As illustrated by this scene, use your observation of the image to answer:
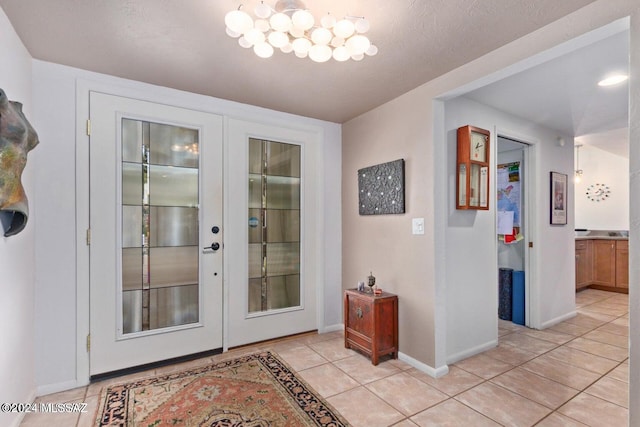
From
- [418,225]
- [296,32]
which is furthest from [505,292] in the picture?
[296,32]

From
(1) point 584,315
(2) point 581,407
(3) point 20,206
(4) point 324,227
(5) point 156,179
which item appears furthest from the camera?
(1) point 584,315

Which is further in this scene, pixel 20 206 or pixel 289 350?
pixel 289 350

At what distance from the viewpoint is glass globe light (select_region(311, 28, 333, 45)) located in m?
1.55

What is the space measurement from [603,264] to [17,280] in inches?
291

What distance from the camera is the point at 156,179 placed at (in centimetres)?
260

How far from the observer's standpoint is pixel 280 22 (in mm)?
1467

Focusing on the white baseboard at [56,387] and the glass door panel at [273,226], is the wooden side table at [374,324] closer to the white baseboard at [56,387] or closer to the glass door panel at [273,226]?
the glass door panel at [273,226]

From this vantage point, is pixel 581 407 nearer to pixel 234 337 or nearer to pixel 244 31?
pixel 234 337

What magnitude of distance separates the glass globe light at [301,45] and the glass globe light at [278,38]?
5 centimetres

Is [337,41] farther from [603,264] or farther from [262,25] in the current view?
[603,264]

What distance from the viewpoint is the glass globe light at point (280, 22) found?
145 centimetres

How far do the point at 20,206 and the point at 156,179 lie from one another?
0.96m

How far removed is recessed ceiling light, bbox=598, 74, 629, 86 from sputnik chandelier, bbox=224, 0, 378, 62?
1984 millimetres

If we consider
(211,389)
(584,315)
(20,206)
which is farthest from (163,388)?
(584,315)
